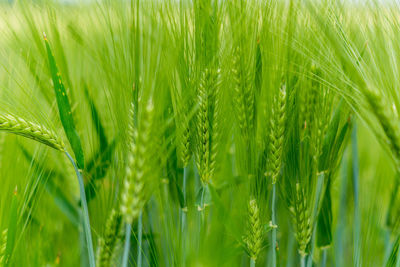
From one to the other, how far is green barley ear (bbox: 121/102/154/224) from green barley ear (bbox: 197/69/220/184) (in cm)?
11

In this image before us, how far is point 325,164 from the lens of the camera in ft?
2.19

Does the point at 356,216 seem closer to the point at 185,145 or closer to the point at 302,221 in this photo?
the point at 302,221

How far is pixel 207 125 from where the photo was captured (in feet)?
2.02

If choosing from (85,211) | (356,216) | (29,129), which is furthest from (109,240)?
(356,216)

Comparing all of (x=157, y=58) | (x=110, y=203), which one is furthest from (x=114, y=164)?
(x=157, y=58)

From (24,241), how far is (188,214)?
291 millimetres

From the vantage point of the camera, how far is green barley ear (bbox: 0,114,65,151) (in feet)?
1.78

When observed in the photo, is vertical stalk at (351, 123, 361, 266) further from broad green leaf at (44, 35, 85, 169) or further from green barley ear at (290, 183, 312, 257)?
broad green leaf at (44, 35, 85, 169)

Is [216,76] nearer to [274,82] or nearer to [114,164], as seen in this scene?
[274,82]

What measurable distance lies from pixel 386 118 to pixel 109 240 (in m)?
0.43

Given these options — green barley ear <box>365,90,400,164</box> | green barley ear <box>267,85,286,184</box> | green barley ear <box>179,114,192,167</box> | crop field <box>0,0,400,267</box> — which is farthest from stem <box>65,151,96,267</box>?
green barley ear <box>365,90,400,164</box>

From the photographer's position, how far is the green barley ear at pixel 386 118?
49cm

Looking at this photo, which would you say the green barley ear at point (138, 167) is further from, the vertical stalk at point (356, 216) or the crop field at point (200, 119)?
the vertical stalk at point (356, 216)

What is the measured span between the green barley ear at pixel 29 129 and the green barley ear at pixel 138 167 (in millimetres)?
115
